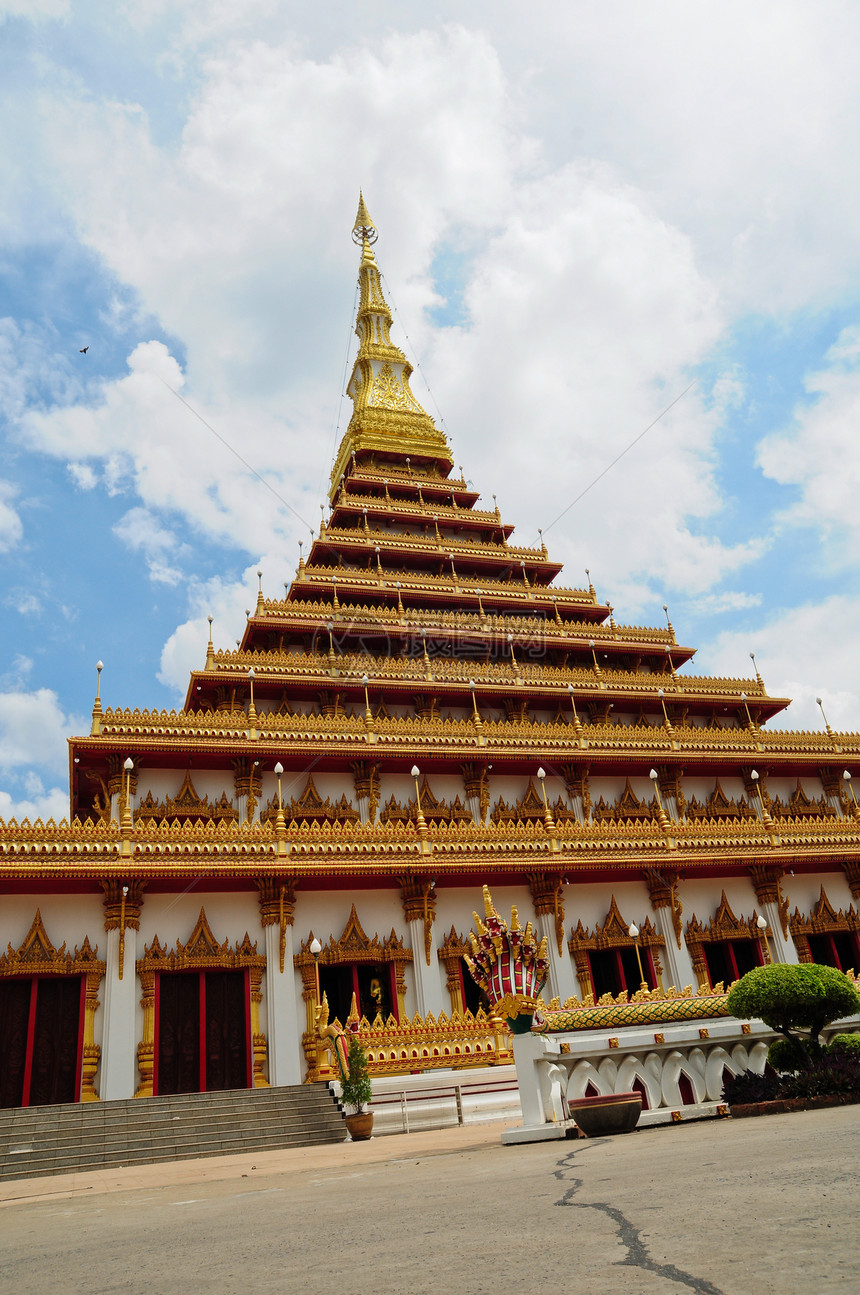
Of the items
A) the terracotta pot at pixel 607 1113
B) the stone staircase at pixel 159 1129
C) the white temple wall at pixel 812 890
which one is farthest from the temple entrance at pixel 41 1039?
the white temple wall at pixel 812 890

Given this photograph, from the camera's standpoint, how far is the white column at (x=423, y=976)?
22688 millimetres

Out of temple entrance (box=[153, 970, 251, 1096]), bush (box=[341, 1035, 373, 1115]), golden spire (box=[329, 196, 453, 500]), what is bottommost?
bush (box=[341, 1035, 373, 1115])

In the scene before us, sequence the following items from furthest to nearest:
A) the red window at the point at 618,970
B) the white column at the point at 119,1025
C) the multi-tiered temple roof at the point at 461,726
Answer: the red window at the point at 618,970 < the multi-tiered temple roof at the point at 461,726 < the white column at the point at 119,1025

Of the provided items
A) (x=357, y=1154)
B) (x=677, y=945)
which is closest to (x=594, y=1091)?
(x=357, y=1154)

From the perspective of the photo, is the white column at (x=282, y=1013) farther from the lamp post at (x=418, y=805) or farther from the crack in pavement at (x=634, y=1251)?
the crack in pavement at (x=634, y=1251)

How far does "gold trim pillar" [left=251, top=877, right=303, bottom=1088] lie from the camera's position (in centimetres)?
2050

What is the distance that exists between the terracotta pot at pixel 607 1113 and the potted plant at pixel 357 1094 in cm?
673

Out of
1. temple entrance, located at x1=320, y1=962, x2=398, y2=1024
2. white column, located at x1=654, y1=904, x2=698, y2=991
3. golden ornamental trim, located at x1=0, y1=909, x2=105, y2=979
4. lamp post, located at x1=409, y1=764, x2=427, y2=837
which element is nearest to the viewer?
golden ornamental trim, located at x1=0, y1=909, x2=105, y2=979

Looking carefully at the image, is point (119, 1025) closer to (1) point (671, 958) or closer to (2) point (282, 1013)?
(2) point (282, 1013)

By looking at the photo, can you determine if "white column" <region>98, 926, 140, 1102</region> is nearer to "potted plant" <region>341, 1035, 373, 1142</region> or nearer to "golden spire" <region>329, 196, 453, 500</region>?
"potted plant" <region>341, 1035, 373, 1142</region>

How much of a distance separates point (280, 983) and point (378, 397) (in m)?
29.3

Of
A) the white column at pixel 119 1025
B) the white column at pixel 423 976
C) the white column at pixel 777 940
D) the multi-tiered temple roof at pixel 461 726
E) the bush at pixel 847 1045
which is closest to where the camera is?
the bush at pixel 847 1045

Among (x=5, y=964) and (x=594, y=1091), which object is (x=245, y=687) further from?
(x=594, y=1091)

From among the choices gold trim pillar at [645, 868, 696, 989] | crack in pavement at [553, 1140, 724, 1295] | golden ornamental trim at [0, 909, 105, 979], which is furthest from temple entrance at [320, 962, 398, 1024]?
crack in pavement at [553, 1140, 724, 1295]
